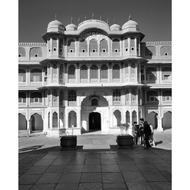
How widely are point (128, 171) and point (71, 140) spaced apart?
4971 millimetres

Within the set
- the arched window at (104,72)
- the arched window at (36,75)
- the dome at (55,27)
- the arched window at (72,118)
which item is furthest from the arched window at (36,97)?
the arched window at (104,72)

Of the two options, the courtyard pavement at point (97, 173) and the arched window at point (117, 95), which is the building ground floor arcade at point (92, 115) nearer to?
the arched window at point (117, 95)

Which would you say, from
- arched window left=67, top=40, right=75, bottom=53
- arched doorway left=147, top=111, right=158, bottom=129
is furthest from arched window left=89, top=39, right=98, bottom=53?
arched doorway left=147, top=111, right=158, bottom=129

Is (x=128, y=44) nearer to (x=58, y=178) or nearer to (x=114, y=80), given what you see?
(x=114, y=80)

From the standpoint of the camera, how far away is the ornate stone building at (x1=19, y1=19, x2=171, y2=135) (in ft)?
68.2

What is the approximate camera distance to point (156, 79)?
74.9ft

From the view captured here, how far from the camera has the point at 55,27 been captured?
21.3 meters

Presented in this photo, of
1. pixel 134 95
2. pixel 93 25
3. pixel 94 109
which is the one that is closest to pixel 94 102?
pixel 94 109

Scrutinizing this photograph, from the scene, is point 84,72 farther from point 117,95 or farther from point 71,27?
point 71,27

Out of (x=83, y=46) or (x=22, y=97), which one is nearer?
(x=83, y=46)

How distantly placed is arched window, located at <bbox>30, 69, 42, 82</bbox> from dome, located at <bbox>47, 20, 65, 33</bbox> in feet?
16.6

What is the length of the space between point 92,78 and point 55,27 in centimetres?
714
